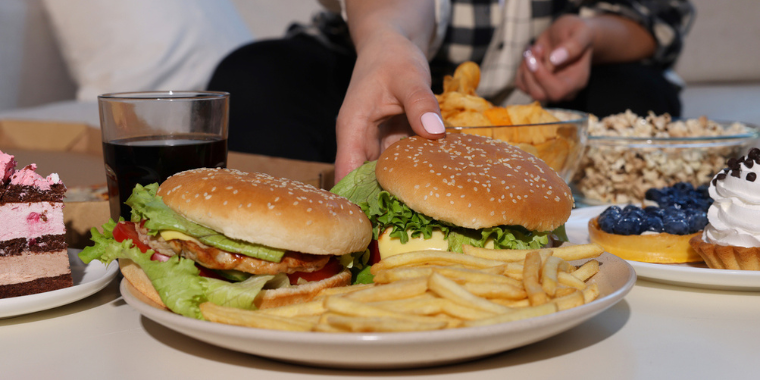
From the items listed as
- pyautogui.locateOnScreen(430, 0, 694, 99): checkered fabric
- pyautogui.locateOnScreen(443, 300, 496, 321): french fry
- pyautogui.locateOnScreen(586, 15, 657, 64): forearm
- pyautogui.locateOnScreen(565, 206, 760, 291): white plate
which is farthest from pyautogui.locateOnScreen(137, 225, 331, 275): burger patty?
pyautogui.locateOnScreen(586, 15, 657, 64): forearm

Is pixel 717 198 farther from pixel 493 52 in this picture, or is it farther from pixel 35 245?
pixel 493 52

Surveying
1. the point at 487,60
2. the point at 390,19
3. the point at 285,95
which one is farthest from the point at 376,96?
the point at 487,60

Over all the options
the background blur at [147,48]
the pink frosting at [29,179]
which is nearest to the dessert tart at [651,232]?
the pink frosting at [29,179]

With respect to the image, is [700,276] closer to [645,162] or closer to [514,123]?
[514,123]

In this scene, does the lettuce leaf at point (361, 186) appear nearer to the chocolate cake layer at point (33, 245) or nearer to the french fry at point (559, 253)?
the french fry at point (559, 253)

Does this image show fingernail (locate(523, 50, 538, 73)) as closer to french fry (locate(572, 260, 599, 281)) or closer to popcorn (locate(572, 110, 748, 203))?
popcorn (locate(572, 110, 748, 203))
